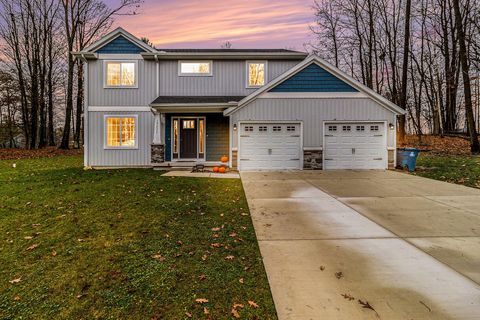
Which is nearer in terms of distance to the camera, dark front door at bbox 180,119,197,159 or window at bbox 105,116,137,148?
window at bbox 105,116,137,148

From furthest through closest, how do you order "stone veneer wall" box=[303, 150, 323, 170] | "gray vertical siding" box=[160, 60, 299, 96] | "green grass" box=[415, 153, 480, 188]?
"gray vertical siding" box=[160, 60, 299, 96]
"stone veneer wall" box=[303, 150, 323, 170]
"green grass" box=[415, 153, 480, 188]

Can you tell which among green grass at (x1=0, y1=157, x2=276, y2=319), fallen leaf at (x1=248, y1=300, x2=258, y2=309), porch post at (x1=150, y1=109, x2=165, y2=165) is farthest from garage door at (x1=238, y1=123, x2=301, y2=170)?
fallen leaf at (x1=248, y1=300, x2=258, y2=309)

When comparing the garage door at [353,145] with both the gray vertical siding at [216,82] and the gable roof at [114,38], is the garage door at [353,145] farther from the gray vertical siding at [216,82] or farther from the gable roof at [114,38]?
the gable roof at [114,38]

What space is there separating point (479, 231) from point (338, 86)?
994 centimetres

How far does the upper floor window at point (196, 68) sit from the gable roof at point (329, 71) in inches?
134

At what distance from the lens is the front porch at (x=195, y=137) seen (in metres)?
15.6

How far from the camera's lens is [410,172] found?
12.7 metres

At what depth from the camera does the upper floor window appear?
615 inches

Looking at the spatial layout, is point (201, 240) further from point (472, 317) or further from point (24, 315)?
point (472, 317)

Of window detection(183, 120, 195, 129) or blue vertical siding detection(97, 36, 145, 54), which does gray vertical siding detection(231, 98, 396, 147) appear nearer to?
window detection(183, 120, 195, 129)

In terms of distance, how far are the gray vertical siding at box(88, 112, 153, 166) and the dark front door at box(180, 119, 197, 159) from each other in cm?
165

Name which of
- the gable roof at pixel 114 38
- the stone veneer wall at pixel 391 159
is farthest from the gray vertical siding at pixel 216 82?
the stone veneer wall at pixel 391 159

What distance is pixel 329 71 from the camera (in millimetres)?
13727

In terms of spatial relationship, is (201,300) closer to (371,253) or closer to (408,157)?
(371,253)
